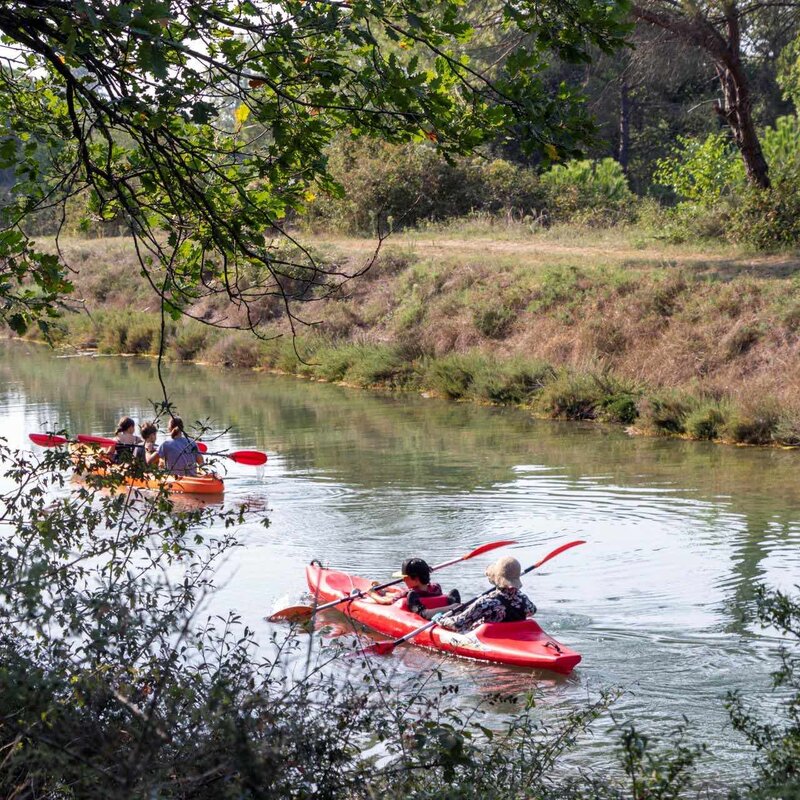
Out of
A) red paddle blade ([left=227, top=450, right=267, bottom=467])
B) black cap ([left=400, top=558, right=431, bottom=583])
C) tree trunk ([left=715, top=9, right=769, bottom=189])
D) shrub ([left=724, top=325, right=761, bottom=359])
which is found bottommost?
black cap ([left=400, top=558, right=431, bottom=583])

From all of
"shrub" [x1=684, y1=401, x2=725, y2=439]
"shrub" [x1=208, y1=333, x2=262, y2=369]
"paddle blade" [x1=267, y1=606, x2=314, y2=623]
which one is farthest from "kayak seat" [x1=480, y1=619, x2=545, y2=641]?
"shrub" [x1=208, y1=333, x2=262, y2=369]

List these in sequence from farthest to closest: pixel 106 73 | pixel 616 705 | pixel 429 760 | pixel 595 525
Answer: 1. pixel 595 525
2. pixel 616 705
3. pixel 106 73
4. pixel 429 760

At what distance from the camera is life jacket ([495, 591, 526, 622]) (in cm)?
900

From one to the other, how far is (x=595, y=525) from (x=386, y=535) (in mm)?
2159

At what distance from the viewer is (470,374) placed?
21594 mm

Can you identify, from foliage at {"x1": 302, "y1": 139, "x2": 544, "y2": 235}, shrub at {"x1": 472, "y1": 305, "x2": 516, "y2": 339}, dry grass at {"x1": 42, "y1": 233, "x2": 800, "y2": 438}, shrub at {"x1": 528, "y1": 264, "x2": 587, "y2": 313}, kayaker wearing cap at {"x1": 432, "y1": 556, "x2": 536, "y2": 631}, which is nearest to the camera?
kayaker wearing cap at {"x1": 432, "y1": 556, "x2": 536, "y2": 631}

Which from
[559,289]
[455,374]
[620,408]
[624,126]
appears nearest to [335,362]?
[455,374]

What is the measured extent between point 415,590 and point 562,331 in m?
12.5

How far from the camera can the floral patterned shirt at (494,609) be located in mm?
9023

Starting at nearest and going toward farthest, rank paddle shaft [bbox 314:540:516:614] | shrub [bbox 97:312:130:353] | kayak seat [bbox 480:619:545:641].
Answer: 1. kayak seat [bbox 480:619:545:641]
2. paddle shaft [bbox 314:540:516:614]
3. shrub [bbox 97:312:130:353]

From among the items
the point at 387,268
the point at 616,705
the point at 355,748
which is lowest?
the point at 616,705

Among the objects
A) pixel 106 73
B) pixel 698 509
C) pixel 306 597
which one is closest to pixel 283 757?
pixel 106 73

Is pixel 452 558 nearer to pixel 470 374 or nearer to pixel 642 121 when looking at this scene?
pixel 470 374

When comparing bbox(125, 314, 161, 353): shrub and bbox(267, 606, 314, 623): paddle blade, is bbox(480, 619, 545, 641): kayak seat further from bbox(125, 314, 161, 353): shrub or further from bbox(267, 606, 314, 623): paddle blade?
bbox(125, 314, 161, 353): shrub
